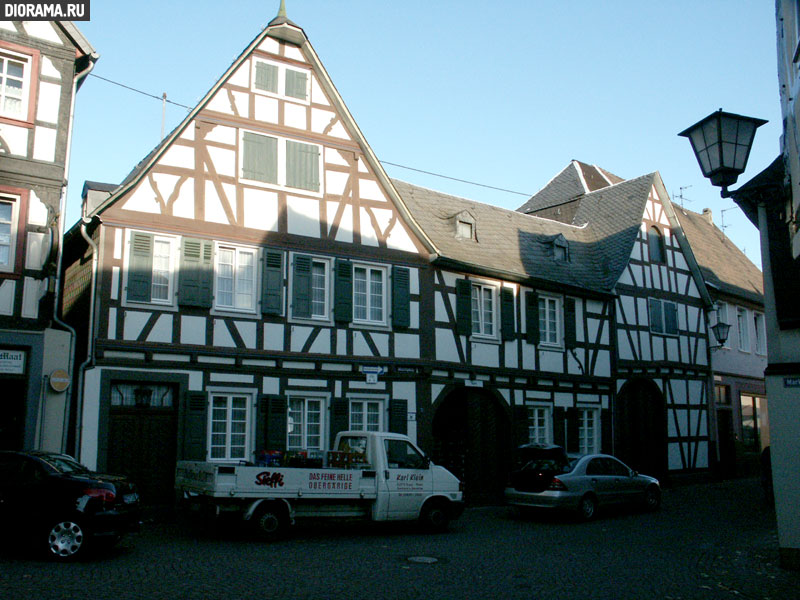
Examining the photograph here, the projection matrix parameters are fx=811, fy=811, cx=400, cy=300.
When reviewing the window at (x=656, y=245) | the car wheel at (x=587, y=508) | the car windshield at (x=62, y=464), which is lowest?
the car wheel at (x=587, y=508)

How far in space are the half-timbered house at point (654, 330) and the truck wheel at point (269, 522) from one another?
13653 millimetres

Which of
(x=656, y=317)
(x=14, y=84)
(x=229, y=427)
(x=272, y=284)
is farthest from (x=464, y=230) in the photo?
(x=14, y=84)

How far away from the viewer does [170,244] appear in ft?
55.2

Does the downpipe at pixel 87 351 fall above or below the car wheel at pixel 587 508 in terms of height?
Answer: above

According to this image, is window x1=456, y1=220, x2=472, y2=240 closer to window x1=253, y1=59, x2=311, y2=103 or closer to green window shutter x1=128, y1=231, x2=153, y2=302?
window x1=253, y1=59, x2=311, y2=103

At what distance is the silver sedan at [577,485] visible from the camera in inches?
671

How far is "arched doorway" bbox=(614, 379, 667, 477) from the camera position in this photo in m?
24.7

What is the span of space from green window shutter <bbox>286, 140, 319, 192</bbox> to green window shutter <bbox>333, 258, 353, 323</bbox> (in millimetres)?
1905

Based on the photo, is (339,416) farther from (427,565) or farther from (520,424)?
(427,565)

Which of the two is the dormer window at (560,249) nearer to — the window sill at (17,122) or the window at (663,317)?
the window at (663,317)

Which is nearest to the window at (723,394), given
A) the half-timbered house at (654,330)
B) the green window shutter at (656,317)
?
the half-timbered house at (654,330)

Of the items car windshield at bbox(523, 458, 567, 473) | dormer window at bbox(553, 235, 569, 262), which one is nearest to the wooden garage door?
car windshield at bbox(523, 458, 567, 473)

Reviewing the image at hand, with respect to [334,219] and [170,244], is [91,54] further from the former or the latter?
[334,219]

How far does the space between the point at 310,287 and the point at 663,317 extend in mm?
13671
